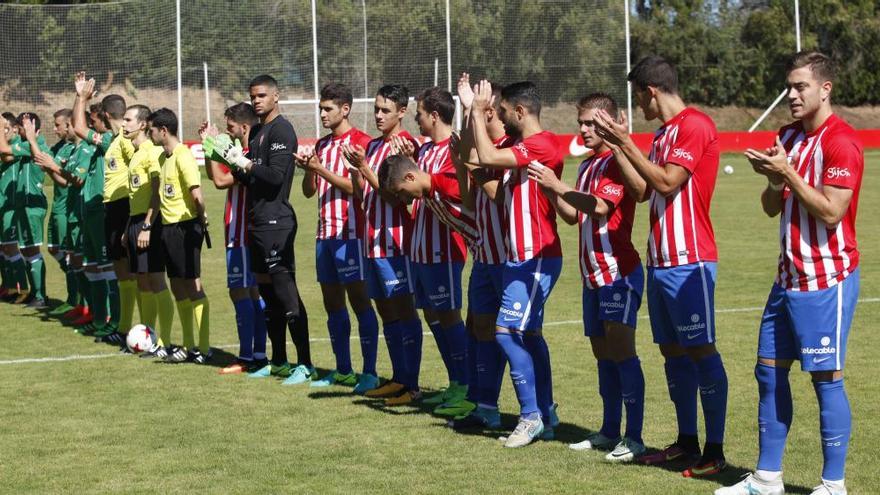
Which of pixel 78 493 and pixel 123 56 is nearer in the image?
pixel 78 493

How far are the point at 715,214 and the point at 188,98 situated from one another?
1880cm

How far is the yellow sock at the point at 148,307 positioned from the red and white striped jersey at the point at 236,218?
142 centimetres

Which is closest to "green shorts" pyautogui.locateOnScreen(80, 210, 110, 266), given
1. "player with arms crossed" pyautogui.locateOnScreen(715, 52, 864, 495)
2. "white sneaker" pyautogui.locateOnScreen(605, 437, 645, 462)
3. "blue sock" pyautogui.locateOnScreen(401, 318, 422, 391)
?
"blue sock" pyautogui.locateOnScreen(401, 318, 422, 391)

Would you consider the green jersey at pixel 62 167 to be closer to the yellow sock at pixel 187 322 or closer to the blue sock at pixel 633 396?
the yellow sock at pixel 187 322

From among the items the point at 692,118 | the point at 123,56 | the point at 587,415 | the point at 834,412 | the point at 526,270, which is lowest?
the point at 587,415

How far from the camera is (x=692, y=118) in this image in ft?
20.7

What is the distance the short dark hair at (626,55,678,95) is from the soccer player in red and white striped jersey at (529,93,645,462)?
0.51 m

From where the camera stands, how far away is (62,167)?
1352 centimetres

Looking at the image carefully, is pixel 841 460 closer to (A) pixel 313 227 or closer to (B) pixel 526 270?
(B) pixel 526 270

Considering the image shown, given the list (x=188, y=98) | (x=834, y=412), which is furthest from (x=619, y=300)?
(x=188, y=98)

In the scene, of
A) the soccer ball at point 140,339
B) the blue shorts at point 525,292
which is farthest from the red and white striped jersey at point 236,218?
the blue shorts at point 525,292

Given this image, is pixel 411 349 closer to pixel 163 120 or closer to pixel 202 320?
pixel 202 320

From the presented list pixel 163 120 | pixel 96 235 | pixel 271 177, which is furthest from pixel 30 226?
pixel 271 177

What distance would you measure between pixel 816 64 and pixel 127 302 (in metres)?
8.19
